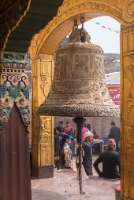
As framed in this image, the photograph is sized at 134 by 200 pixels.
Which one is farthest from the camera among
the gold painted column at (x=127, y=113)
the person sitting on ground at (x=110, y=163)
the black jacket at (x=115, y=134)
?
the black jacket at (x=115, y=134)

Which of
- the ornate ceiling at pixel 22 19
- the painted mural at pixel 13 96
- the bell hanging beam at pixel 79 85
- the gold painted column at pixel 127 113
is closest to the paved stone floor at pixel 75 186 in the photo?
the gold painted column at pixel 127 113

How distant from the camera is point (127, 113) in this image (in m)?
3.47

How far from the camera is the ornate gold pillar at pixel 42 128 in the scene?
17.9ft

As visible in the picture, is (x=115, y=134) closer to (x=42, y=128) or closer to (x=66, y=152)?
(x=66, y=152)

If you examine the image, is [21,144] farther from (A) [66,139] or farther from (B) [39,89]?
(A) [66,139]

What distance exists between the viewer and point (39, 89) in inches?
217

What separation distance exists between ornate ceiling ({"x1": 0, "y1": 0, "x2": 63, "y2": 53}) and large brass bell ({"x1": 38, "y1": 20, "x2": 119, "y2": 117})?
2.49ft

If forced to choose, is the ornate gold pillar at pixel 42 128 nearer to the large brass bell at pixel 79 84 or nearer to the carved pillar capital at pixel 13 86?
the large brass bell at pixel 79 84

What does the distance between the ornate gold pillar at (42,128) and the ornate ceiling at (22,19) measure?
10.5 ft

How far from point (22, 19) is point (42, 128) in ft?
12.1

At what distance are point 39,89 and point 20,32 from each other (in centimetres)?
342

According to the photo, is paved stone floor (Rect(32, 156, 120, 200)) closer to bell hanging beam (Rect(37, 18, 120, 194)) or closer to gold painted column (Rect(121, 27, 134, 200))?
gold painted column (Rect(121, 27, 134, 200))

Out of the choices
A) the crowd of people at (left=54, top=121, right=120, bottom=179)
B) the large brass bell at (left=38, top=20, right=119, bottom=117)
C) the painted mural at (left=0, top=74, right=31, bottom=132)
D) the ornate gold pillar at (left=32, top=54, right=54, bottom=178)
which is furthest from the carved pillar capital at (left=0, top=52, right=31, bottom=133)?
A: the ornate gold pillar at (left=32, top=54, right=54, bottom=178)

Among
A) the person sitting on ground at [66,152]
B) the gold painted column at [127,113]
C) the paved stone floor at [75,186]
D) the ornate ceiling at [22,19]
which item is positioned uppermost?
the ornate ceiling at [22,19]
